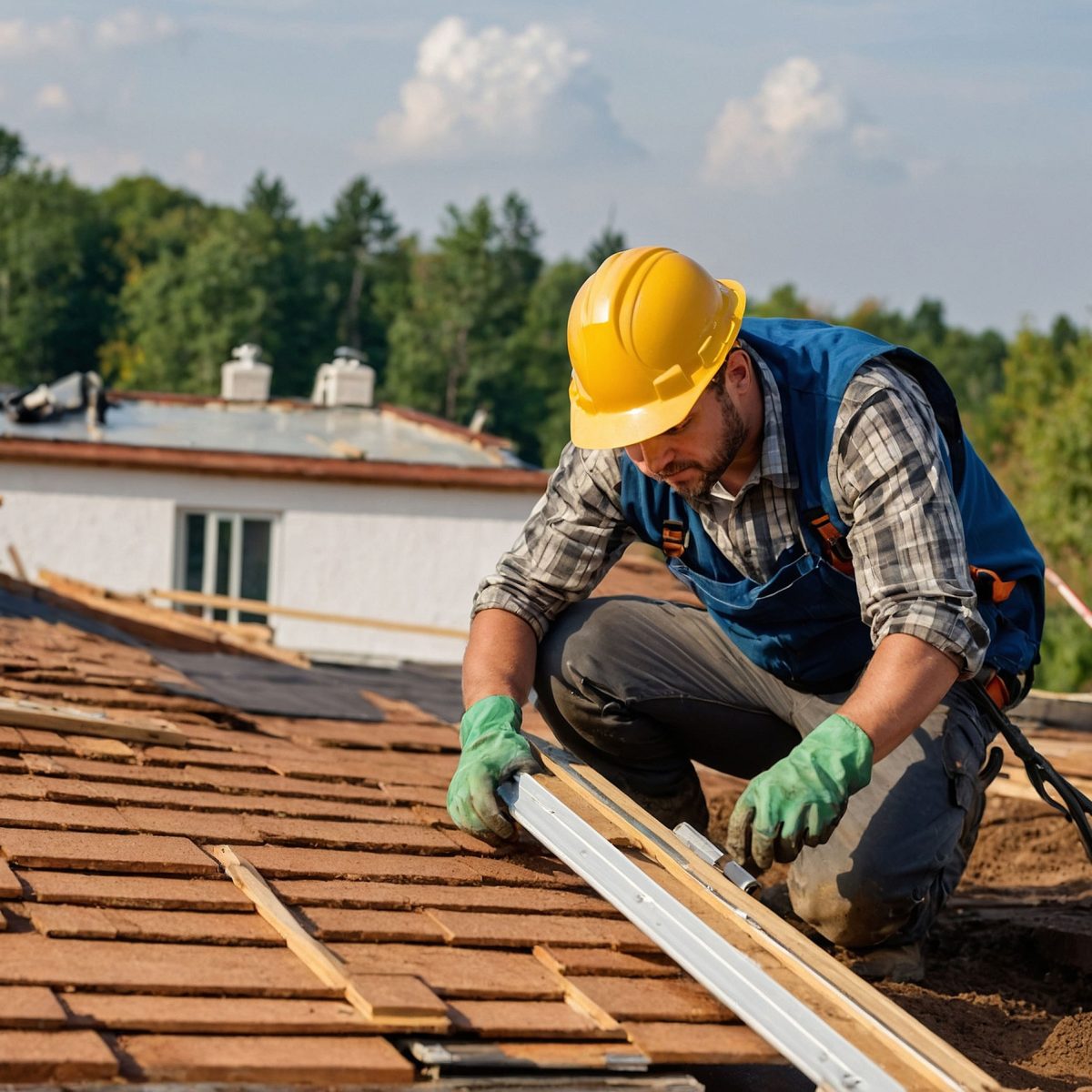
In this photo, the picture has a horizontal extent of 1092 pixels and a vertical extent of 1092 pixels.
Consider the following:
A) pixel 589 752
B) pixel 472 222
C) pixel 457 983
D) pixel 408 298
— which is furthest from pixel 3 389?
pixel 408 298

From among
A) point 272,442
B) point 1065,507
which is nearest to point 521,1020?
point 272,442

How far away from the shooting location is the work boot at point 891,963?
351cm

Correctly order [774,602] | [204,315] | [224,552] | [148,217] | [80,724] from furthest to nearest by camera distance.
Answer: [148,217]
[204,315]
[224,552]
[80,724]
[774,602]

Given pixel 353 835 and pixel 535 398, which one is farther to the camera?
pixel 535 398

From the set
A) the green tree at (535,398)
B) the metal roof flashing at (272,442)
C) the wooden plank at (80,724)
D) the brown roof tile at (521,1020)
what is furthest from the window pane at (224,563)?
the green tree at (535,398)

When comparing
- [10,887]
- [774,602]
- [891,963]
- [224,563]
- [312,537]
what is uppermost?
[774,602]

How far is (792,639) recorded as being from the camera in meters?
3.62

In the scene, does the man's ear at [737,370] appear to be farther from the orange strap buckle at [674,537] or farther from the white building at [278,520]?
the white building at [278,520]

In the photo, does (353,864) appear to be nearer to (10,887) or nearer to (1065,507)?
(10,887)

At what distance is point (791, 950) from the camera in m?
2.54

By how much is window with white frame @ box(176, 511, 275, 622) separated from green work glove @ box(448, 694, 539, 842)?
14981 mm

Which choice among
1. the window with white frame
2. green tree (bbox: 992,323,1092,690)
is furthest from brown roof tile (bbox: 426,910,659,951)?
the window with white frame

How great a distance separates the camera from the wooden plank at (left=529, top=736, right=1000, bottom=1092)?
216 cm

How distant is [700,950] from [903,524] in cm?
107
